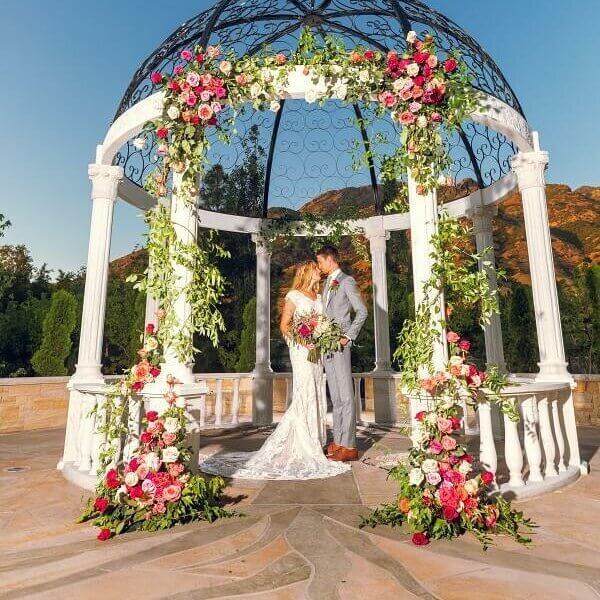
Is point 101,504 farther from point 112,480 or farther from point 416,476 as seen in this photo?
point 416,476

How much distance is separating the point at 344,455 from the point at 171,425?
2.68 metres

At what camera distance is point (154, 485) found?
3.04m

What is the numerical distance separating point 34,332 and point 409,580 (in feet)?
46.8

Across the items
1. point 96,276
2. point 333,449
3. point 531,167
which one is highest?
point 531,167

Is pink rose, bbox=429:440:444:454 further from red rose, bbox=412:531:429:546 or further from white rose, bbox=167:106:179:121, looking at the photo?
white rose, bbox=167:106:179:121

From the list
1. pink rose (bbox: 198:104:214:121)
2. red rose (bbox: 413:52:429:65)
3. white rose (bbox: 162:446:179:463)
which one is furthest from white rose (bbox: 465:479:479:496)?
pink rose (bbox: 198:104:214:121)

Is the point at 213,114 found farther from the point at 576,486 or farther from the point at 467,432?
the point at 467,432

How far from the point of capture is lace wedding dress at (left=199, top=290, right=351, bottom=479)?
458cm

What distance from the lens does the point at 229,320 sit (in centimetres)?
1962

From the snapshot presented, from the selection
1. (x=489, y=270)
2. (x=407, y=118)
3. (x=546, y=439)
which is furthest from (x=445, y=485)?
(x=489, y=270)

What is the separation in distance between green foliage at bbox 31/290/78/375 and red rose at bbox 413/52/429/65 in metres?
10.4

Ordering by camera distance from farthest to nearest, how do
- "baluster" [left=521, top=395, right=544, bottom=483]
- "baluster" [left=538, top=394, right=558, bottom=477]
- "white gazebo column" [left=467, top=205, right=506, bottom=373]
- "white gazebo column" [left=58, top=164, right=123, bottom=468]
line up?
"white gazebo column" [left=467, top=205, right=506, bottom=373] → "white gazebo column" [left=58, top=164, right=123, bottom=468] → "baluster" [left=538, top=394, right=558, bottom=477] → "baluster" [left=521, top=395, right=544, bottom=483]

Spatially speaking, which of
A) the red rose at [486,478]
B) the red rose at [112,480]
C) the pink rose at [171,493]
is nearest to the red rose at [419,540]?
the red rose at [486,478]

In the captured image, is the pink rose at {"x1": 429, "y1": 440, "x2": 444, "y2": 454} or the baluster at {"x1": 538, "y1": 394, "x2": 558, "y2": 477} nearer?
the pink rose at {"x1": 429, "y1": 440, "x2": 444, "y2": 454}
